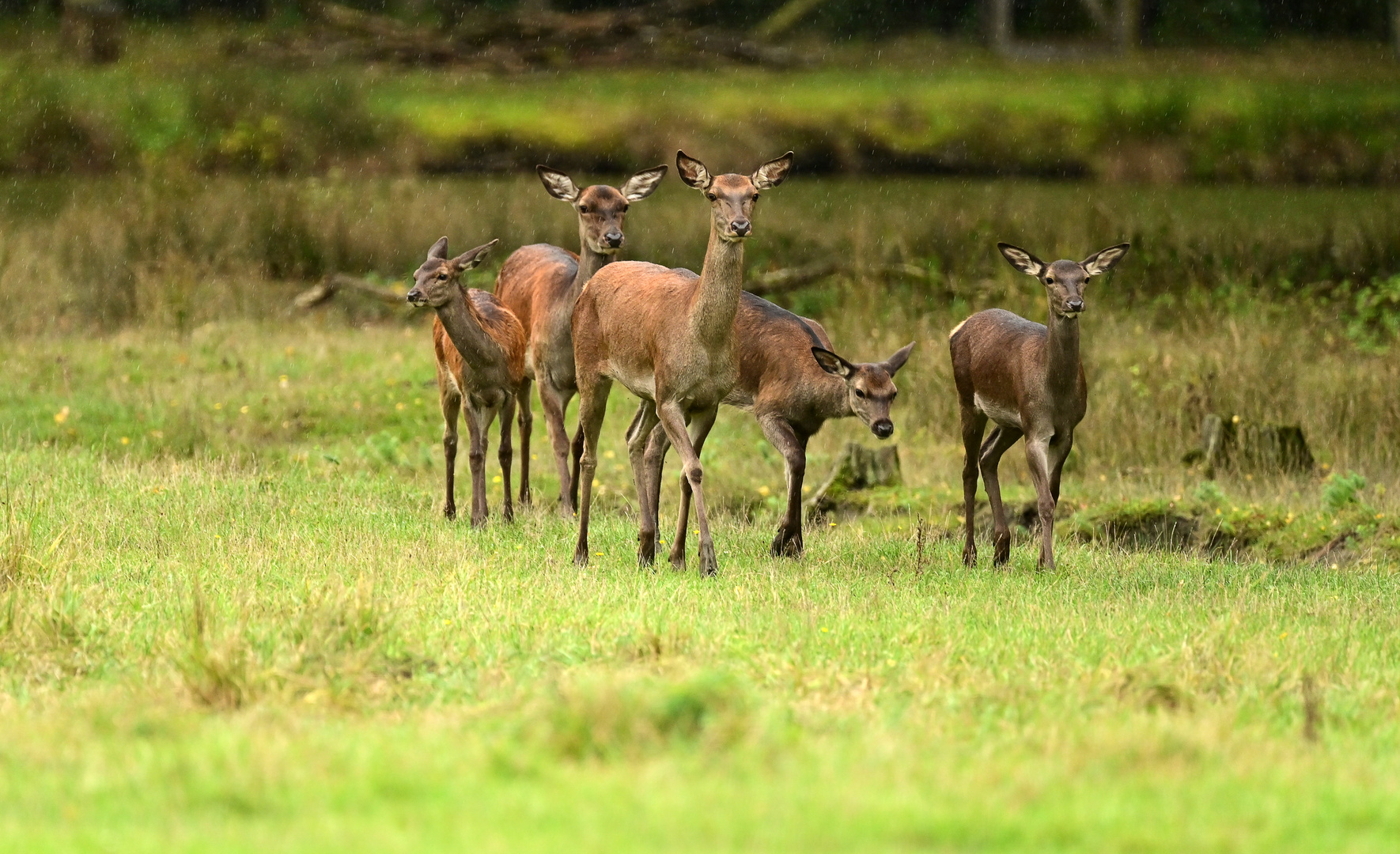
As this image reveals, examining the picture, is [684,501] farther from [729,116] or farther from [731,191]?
[729,116]

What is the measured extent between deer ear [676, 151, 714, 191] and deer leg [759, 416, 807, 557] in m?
1.83

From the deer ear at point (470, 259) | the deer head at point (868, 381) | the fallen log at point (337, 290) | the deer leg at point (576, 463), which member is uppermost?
the deer ear at point (470, 259)

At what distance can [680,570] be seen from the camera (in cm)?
989

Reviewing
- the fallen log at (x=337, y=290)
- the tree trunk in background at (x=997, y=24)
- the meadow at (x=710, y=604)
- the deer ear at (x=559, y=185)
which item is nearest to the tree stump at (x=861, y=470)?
the meadow at (x=710, y=604)

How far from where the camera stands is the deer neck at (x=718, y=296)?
986 centimetres

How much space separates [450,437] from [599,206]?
1875mm

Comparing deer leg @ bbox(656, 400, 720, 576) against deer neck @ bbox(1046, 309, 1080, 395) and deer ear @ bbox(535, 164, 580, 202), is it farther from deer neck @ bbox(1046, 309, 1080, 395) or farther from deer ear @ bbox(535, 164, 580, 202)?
deer ear @ bbox(535, 164, 580, 202)

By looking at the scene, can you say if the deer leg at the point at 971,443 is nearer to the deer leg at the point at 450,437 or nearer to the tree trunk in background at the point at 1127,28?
the deer leg at the point at 450,437

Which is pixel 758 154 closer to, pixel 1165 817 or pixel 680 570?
pixel 680 570

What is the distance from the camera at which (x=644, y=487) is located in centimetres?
1021

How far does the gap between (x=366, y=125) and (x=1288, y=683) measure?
65.7 ft

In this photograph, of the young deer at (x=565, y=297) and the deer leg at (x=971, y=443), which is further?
the young deer at (x=565, y=297)

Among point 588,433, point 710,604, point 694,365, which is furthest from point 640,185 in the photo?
point 710,604

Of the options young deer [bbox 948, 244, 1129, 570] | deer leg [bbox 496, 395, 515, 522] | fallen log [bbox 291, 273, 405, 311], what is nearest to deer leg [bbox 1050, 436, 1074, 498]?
young deer [bbox 948, 244, 1129, 570]
